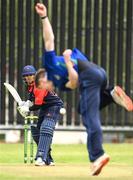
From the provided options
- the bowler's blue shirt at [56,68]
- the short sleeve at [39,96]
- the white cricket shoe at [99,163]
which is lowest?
the white cricket shoe at [99,163]

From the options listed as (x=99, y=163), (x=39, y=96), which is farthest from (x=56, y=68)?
(x=39, y=96)

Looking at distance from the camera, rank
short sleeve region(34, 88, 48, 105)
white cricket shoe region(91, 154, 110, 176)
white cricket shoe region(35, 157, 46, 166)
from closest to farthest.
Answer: white cricket shoe region(91, 154, 110, 176), white cricket shoe region(35, 157, 46, 166), short sleeve region(34, 88, 48, 105)

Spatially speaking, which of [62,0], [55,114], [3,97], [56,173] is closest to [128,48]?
[62,0]

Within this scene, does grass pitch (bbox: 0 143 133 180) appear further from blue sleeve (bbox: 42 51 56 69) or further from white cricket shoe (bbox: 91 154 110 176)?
blue sleeve (bbox: 42 51 56 69)

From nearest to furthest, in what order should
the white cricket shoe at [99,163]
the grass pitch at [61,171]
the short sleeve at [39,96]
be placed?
the white cricket shoe at [99,163] → the grass pitch at [61,171] → the short sleeve at [39,96]

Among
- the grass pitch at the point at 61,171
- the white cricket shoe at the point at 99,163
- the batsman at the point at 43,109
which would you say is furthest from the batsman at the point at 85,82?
the batsman at the point at 43,109

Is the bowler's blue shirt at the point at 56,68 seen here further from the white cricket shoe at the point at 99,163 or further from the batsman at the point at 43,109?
the batsman at the point at 43,109

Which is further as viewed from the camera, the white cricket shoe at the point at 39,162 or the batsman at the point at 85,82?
the white cricket shoe at the point at 39,162

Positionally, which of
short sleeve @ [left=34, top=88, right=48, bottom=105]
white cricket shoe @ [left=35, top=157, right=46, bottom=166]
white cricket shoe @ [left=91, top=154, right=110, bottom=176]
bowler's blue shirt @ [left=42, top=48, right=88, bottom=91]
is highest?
bowler's blue shirt @ [left=42, top=48, right=88, bottom=91]

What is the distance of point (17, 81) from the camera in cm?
1872

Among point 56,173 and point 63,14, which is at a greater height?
point 63,14

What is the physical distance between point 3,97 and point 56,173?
9238 millimetres

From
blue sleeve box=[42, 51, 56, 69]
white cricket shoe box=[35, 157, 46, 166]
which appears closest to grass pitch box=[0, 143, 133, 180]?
white cricket shoe box=[35, 157, 46, 166]

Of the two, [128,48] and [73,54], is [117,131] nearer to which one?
[128,48]
